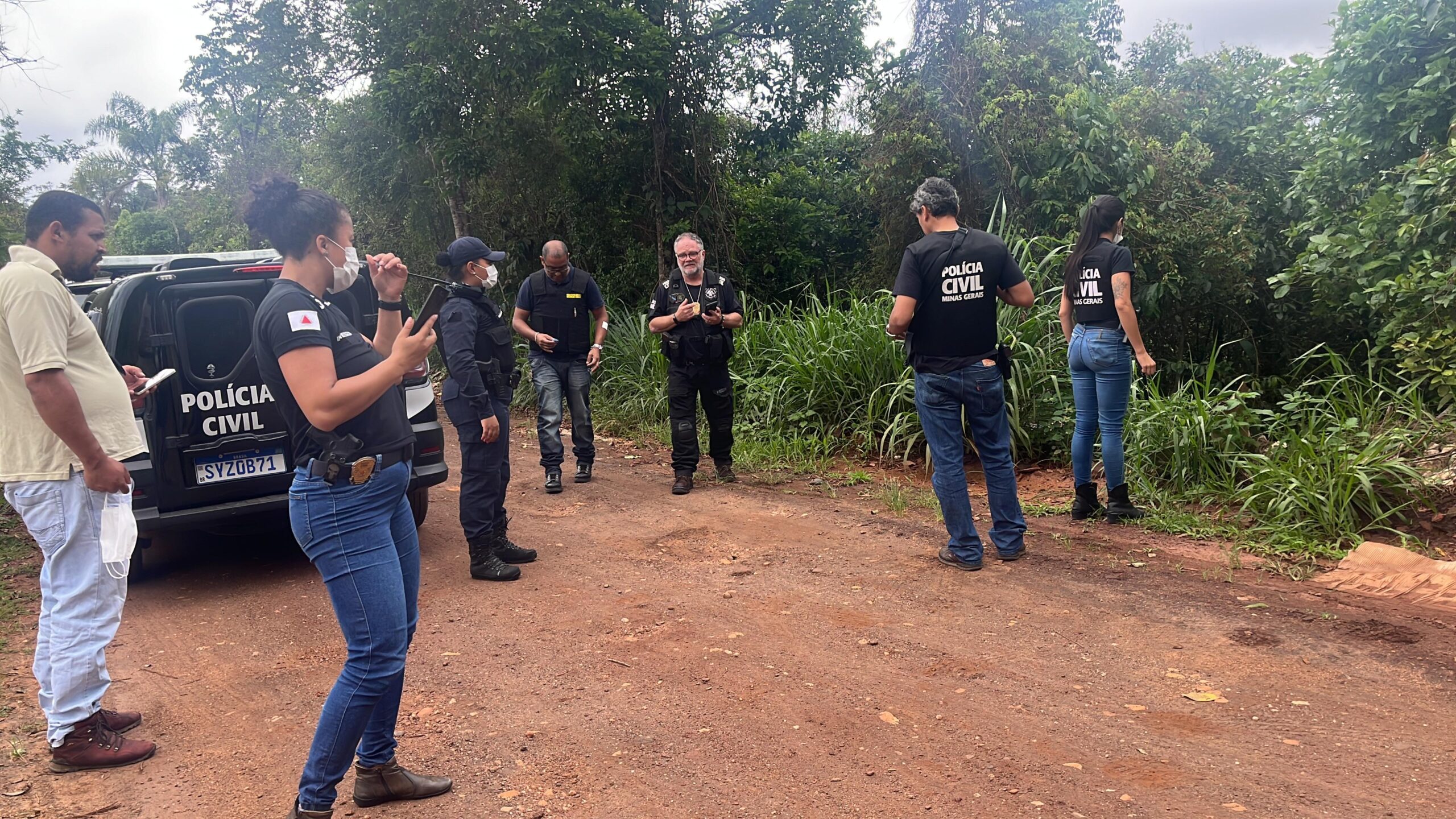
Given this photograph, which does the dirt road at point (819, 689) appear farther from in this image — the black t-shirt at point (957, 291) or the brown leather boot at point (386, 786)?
the black t-shirt at point (957, 291)

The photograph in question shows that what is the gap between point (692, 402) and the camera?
7.07m

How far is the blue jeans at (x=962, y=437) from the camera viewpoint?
486 centimetres

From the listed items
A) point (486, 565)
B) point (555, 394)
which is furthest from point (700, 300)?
point (486, 565)

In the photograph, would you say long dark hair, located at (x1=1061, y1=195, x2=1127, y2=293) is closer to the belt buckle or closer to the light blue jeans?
the belt buckle

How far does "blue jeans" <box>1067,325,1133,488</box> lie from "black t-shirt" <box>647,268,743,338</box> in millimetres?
2495

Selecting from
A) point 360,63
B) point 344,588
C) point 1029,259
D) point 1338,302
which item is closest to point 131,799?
point 344,588

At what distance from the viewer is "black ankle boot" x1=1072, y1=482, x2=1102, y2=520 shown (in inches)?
228

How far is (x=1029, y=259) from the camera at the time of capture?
25.5 feet

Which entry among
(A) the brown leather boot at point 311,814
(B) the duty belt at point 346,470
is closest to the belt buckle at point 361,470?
(B) the duty belt at point 346,470

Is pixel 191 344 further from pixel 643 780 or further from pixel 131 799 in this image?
pixel 643 780

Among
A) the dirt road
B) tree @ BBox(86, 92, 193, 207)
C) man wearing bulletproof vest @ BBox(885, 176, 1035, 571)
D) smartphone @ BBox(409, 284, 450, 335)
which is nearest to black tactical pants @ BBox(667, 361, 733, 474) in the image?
the dirt road

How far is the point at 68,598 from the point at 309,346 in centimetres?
160

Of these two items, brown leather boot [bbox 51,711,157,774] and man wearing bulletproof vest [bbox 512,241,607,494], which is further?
man wearing bulletproof vest [bbox 512,241,607,494]

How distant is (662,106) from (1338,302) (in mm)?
7754
